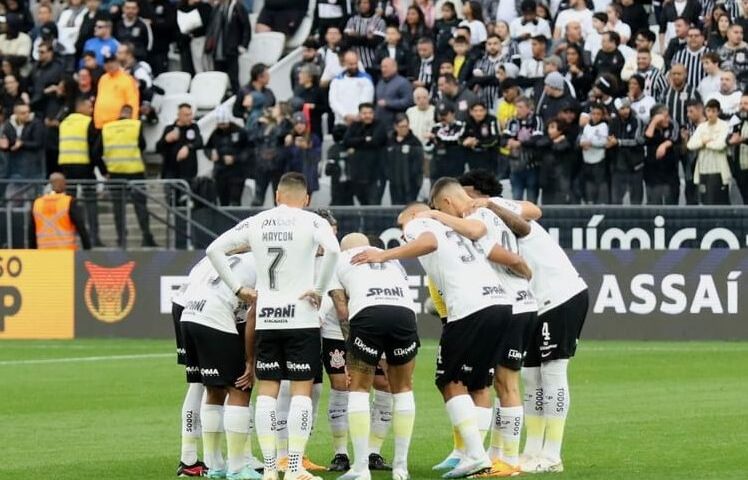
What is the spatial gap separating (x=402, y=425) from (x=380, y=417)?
42.3 inches

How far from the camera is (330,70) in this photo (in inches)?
1141

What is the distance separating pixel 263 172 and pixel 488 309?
15072 millimetres

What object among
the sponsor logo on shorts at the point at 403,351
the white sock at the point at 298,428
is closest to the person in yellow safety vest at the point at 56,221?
the sponsor logo on shorts at the point at 403,351

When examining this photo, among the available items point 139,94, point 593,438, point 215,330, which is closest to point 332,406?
point 215,330

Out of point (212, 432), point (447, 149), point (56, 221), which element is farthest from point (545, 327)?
point (56, 221)

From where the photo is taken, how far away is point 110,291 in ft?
90.3

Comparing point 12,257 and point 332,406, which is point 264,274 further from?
point 12,257

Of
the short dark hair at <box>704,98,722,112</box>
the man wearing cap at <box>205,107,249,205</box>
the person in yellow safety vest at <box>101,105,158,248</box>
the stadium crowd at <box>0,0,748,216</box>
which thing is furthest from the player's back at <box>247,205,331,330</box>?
the person in yellow safety vest at <box>101,105,158,248</box>

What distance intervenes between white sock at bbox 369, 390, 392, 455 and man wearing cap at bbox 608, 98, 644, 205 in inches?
479

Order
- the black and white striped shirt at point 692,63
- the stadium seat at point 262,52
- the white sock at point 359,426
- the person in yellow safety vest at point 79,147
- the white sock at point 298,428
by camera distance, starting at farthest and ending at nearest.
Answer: the stadium seat at point 262,52, the person in yellow safety vest at point 79,147, the black and white striped shirt at point 692,63, the white sock at point 359,426, the white sock at point 298,428

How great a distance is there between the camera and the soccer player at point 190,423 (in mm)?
12727

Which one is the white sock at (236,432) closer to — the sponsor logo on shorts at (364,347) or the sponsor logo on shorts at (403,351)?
the sponsor logo on shorts at (364,347)

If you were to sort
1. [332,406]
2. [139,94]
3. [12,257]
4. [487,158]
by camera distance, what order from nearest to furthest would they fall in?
[332,406] < [487,158] < [12,257] < [139,94]

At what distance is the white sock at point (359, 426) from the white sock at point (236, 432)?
0.80 meters
